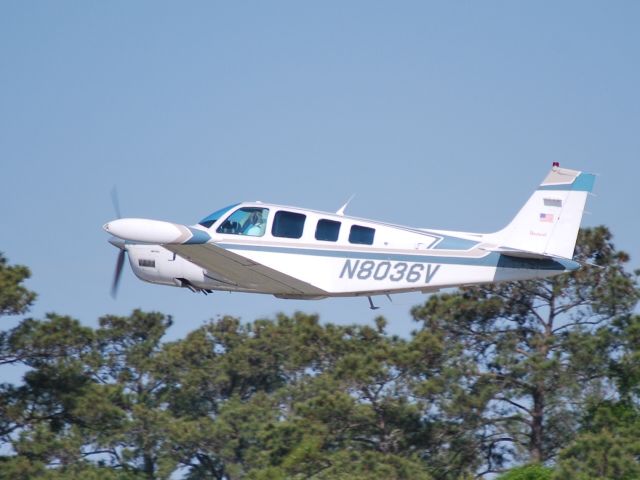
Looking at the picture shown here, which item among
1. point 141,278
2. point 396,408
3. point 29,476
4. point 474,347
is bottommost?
point 29,476

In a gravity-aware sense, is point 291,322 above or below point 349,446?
above

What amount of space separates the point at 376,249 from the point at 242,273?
2.47 metres

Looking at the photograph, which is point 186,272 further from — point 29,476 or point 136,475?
point 136,475

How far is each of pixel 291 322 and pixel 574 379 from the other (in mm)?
15290

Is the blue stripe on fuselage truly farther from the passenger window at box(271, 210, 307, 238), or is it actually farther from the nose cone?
the nose cone

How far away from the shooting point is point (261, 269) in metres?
23.2

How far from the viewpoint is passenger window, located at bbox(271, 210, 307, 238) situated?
23.3 metres

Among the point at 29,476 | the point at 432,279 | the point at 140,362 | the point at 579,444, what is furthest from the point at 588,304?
the point at 140,362

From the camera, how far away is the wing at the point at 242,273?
904 inches

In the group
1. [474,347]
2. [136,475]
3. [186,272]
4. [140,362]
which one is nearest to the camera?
[186,272]

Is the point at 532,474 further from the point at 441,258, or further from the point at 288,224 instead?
the point at 288,224

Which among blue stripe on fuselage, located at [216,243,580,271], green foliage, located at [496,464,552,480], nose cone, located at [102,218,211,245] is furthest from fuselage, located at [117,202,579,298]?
green foliage, located at [496,464,552,480]

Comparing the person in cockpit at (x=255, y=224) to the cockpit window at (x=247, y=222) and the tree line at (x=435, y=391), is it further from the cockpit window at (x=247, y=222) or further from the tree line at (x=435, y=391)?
the tree line at (x=435, y=391)

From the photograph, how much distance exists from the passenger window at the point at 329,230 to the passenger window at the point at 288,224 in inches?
13.6
